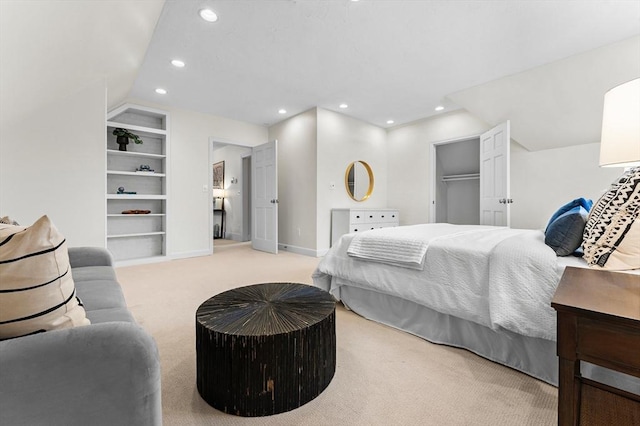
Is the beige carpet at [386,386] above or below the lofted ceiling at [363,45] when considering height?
below

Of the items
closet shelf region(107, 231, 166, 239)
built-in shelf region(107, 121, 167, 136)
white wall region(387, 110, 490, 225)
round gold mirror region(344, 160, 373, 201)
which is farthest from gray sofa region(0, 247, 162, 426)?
white wall region(387, 110, 490, 225)

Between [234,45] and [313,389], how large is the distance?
303 cm

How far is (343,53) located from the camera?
9.89 ft

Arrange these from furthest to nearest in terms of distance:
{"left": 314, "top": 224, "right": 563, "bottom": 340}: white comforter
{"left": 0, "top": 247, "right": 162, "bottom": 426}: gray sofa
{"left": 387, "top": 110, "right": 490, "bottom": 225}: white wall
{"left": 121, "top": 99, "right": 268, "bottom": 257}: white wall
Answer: {"left": 387, "top": 110, "right": 490, "bottom": 225}: white wall → {"left": 121, "top": 99, "right": 268, "bottom": 257}: white wall → {"left": 314, "top": 224, "right": 563, "bottom": 340}: white comforter → {"left": 0, "top": 247, "right": 162, "bottom": 426}: gray sofa

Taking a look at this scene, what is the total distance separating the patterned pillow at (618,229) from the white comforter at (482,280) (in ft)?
0.55

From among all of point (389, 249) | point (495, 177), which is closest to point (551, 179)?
point (495, 177)

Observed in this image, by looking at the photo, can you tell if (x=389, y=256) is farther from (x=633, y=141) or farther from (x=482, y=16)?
(x=482, y=16)

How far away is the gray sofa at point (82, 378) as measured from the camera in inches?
22.4

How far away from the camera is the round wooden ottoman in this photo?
3.73 ft

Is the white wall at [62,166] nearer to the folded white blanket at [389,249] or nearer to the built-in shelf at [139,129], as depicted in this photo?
the built-in shelf at [139,129]

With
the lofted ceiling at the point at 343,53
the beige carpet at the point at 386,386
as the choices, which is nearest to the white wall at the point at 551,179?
the lofted ceiling at the point at 343,53

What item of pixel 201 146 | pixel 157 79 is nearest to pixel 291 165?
pixel 201 146

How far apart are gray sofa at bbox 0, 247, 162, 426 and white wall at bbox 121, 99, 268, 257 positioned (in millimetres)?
4304

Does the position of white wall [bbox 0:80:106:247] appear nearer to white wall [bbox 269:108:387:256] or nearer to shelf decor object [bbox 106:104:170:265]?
shelf decor object [bbox 106:104:170:265]
